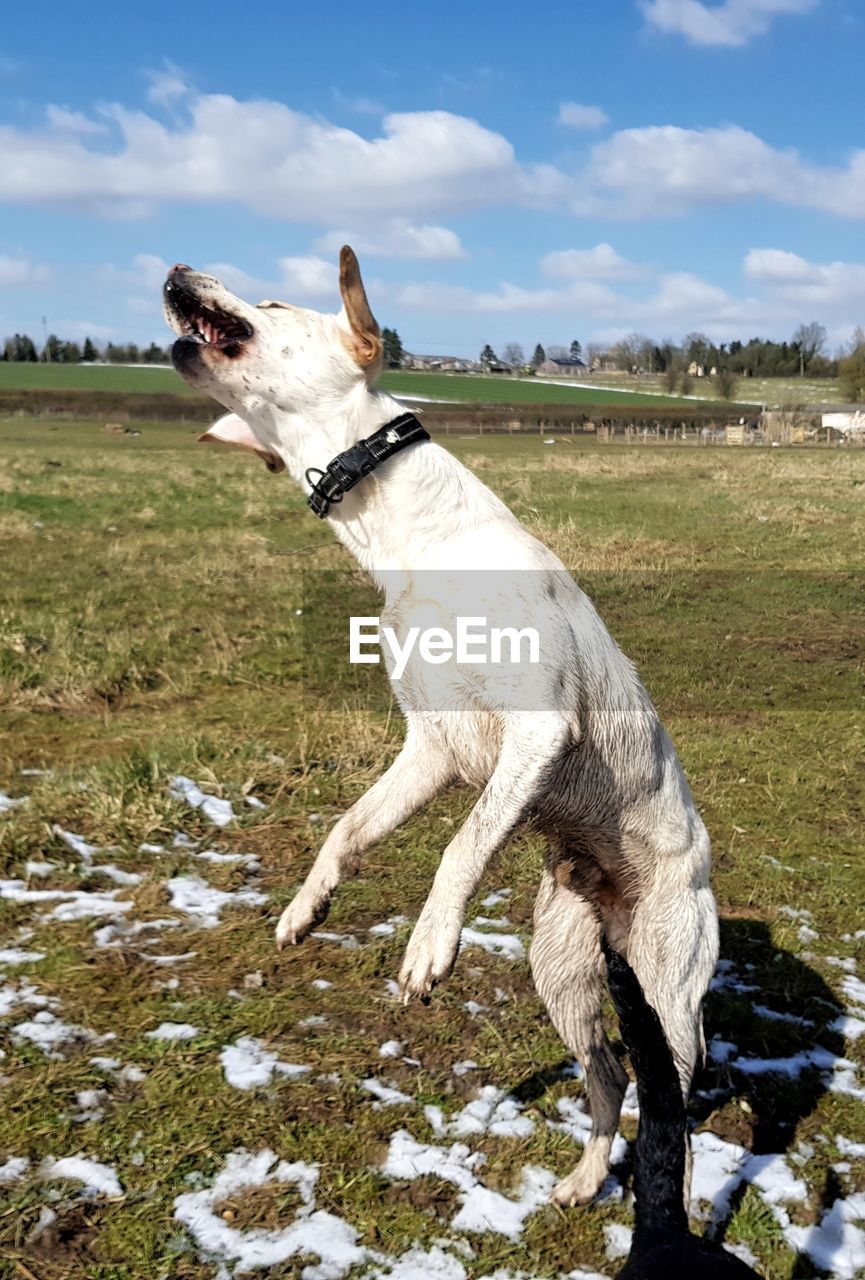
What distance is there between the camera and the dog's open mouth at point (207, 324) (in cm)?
283

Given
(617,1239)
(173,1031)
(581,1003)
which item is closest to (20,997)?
(173,1031)

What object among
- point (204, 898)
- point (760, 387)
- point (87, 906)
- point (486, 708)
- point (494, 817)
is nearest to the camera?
point (494, 817)

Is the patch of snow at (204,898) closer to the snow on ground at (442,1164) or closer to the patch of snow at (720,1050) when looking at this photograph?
the snow on ground at (442,1164)

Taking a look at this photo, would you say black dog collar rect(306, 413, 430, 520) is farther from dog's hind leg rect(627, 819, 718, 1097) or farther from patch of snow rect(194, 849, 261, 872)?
patch of snow rect(194, 849, 261, 872)

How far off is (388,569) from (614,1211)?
206cm

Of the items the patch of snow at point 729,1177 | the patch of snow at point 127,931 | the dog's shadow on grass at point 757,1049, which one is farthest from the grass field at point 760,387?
the patch of snow at point 729,1177

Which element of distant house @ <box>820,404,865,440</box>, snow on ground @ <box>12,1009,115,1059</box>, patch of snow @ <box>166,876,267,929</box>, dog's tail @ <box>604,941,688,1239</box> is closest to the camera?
dog's tail @ <box>604,941,688,1239</box>

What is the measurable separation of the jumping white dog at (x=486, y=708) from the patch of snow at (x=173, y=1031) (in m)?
1.23

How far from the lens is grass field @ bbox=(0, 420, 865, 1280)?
3033 millimetres

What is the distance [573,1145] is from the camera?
3.45m

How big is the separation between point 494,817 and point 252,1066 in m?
1.67

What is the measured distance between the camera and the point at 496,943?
4.67 metres

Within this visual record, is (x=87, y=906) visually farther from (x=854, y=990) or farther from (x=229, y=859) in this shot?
(x=854, y=990)

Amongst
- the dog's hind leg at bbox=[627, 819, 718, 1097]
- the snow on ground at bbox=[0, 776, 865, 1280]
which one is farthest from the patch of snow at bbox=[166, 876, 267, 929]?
the dog's hind leg at bbox=[627, 819, 718, 1097]
